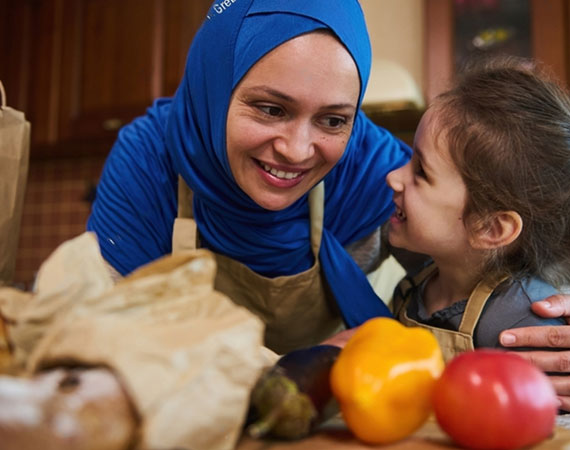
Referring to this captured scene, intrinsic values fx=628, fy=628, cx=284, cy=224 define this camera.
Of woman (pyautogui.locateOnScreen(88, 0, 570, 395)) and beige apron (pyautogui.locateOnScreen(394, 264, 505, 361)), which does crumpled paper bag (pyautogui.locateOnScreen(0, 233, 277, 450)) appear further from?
beige apron (pyautogui.locateOnScreen(394, 264, 505, 361))

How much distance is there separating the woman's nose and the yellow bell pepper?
400 millimetres

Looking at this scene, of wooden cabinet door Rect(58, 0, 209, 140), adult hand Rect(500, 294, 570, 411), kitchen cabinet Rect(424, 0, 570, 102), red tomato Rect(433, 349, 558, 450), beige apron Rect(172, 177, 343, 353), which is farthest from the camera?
wooden cabinet door Rect(58, 0, 209, 140)

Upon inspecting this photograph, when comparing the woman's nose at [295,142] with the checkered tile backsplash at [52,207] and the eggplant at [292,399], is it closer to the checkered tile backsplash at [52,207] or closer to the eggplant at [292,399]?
the eggplant at [292,399]

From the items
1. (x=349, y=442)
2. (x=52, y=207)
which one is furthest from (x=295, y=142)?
(x=52, y=207)

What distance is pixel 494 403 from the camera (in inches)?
20.9

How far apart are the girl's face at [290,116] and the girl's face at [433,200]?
15 centimetres

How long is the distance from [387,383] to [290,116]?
0.51 m

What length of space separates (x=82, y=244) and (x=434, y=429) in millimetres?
385

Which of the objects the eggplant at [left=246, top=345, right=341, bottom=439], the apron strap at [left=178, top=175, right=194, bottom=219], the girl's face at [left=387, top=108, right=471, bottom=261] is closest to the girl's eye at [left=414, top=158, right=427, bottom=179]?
the girl's face at [left=387, top=108, right=471, bottom=261]

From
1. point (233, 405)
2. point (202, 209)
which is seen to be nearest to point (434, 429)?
point (233, 405)

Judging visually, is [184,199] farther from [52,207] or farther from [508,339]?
[52,207]

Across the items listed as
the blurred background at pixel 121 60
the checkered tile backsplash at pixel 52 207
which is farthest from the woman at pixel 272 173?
the checkered tile backsplash at pixel 52 207

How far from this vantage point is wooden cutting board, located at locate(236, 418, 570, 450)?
533 mm

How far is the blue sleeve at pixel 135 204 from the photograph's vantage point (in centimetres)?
113
